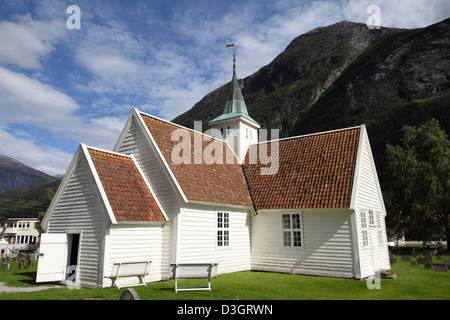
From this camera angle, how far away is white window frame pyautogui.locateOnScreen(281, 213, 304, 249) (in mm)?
16859

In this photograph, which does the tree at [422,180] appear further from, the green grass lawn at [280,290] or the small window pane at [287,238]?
the small window pane at [287,238]

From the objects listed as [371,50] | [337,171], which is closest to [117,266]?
[337,171]

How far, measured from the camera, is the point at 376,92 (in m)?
105

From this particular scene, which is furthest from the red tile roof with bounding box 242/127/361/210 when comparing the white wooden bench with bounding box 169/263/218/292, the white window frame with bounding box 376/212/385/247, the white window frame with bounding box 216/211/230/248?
the white wooden bench with bounding box 169/263/218/292

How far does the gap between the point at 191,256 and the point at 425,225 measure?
30534 mm

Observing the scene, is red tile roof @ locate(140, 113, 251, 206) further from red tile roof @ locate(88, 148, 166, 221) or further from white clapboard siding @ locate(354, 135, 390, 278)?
white clapboard siding @ locate(354, 135, 390, 278)

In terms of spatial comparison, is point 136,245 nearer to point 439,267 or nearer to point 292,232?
point 292,232

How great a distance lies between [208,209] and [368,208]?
8925 millimetres

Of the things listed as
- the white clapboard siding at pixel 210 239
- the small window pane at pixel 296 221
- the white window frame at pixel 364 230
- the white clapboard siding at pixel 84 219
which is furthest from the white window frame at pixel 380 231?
the white clapboard siding at pixel 84 219

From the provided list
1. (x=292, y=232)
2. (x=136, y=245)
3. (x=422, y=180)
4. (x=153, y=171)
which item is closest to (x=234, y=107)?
(x=153, y=171)

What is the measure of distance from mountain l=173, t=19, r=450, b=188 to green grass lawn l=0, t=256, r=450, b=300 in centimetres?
6821

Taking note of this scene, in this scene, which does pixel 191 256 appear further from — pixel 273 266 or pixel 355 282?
pixel 355 282
